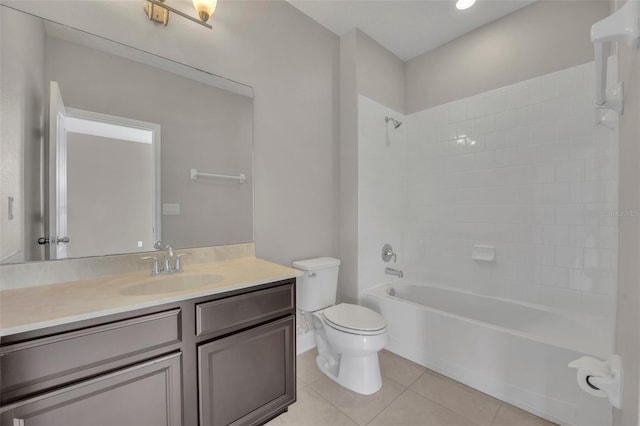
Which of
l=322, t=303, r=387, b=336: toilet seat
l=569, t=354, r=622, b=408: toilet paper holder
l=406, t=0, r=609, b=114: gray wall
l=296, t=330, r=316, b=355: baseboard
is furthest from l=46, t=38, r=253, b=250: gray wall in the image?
l=406, t=0, r=609, b=114: gray wall

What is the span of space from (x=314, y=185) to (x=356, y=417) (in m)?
1.63

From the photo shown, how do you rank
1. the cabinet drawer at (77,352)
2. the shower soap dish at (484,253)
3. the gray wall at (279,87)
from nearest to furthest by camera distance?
the cabinet drawer at (77,352) < the gray wall at (279,87) < the shower soap dish at (484,253)

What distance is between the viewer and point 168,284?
1.35m

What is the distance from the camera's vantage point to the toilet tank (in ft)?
6.53

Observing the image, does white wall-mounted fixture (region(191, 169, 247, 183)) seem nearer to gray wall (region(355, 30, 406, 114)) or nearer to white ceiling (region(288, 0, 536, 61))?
gray wall (region(355, 30, 406, 114))

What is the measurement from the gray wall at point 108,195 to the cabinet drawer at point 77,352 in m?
0.57

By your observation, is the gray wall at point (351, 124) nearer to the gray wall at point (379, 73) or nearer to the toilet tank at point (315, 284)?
the gray wall at point (379, 73)

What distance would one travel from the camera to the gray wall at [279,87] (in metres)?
1.49

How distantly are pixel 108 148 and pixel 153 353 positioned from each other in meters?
1.06

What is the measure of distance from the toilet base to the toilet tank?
437mm

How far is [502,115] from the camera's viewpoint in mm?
2203

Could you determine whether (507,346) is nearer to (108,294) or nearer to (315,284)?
(315,284)

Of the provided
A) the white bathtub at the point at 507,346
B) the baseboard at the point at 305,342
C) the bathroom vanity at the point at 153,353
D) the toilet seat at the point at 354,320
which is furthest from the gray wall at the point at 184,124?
the white bathtub at the point at 507,346

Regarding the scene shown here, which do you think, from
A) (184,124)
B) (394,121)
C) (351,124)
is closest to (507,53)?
(394,121)
